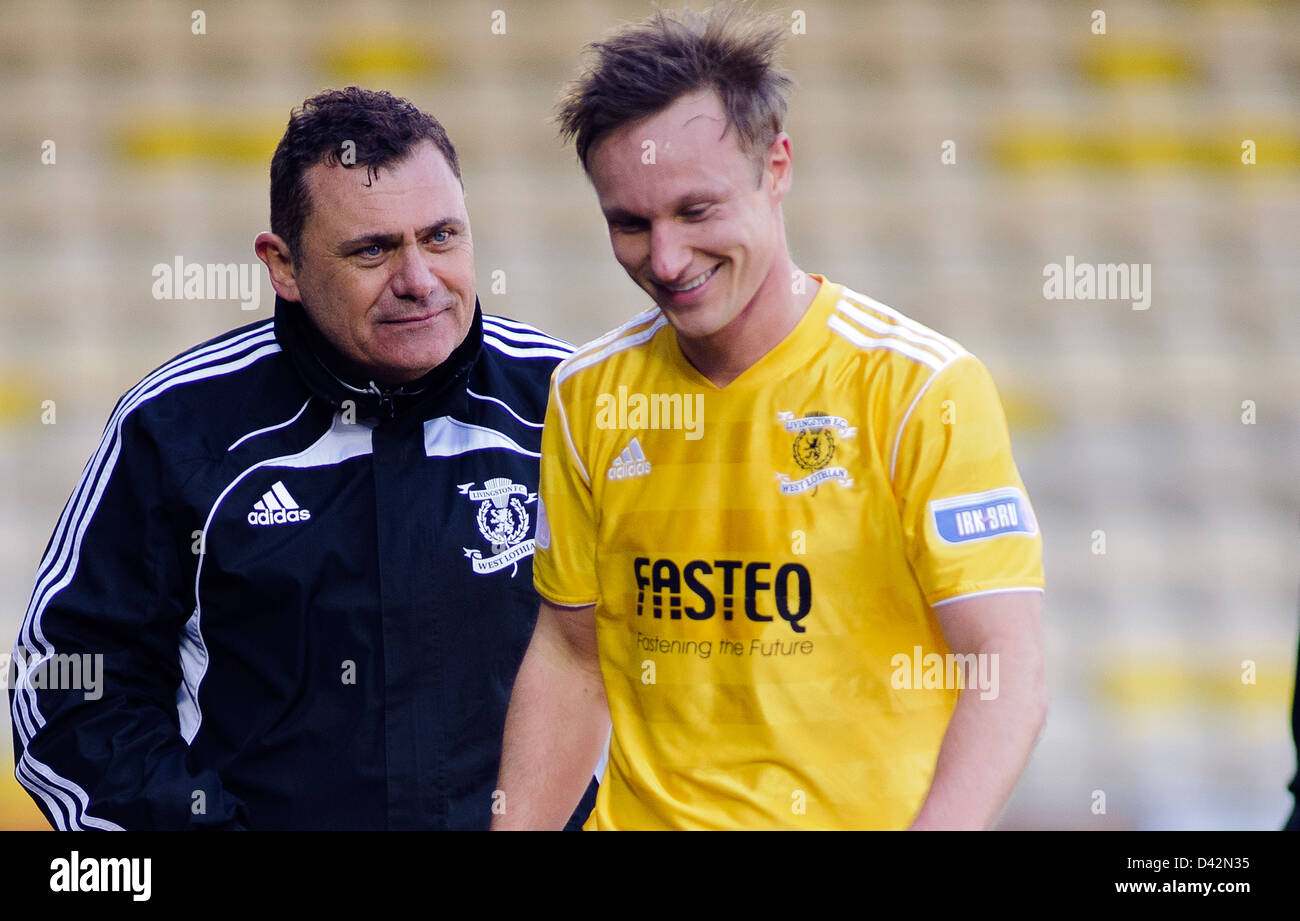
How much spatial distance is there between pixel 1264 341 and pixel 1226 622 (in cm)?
65

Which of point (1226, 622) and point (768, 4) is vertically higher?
point (768, 4)

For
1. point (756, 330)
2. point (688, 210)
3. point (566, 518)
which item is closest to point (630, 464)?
point (566, 518)

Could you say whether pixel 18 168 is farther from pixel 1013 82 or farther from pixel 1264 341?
pixel 1264 341

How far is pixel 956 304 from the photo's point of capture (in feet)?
8.84

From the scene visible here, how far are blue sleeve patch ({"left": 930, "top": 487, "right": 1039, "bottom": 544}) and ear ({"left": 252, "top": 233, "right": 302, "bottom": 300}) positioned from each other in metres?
1.09

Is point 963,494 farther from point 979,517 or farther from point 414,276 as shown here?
point 414,276

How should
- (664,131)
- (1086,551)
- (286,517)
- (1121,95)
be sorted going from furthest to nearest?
(1121,95) → (1086,551) → (286,517) → (664,131)

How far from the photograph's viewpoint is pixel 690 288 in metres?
1.56

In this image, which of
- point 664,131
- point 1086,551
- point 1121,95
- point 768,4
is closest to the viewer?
point 664,131

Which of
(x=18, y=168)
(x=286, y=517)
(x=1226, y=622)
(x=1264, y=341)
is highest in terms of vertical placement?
(x=18, y=168)

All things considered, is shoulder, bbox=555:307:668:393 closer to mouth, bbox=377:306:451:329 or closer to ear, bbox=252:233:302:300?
mouth, bbox=377:306:451:329

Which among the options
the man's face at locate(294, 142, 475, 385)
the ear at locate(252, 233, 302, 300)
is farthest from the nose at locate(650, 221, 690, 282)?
Answer: the ear at locate(252, 233, 302, 300)

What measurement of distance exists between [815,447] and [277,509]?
85 cm

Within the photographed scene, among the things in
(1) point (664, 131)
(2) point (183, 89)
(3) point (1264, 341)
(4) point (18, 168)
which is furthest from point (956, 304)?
(4) point (18, 168)
